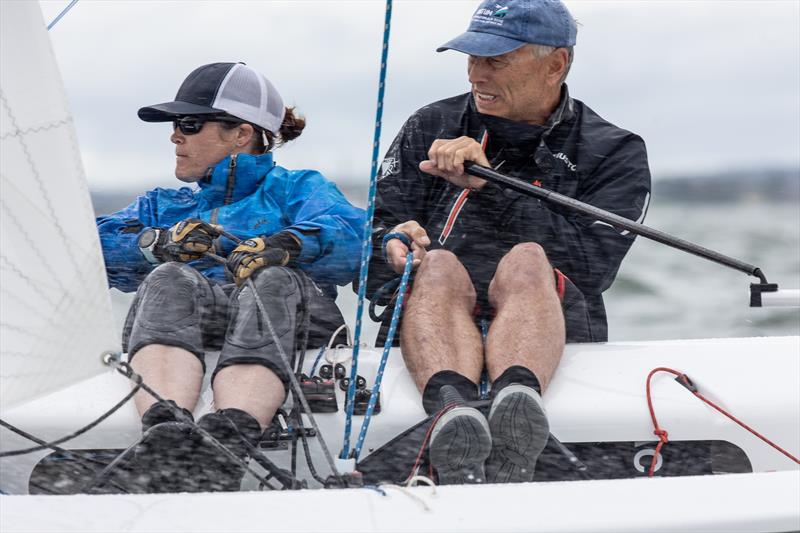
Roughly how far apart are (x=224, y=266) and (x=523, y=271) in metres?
0.60

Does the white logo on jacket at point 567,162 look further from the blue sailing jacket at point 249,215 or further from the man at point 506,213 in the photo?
the blue sailing jacket at point 249,215

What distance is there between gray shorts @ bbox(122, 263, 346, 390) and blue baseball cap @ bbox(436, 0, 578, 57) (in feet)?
2.08

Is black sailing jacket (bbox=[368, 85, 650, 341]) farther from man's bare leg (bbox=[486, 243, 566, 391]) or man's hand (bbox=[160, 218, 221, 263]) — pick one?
man's hand (bbox=[160, 218, 221, 263])

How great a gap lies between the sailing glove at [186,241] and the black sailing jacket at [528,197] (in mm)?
363

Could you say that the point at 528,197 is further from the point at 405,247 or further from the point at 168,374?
the point at 168,374

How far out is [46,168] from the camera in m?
1.30

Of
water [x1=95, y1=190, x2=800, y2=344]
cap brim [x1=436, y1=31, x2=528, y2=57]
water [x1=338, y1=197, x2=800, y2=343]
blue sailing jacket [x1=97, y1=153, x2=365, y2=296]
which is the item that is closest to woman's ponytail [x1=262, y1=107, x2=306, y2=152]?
blue sailing jacket [x1=97, y1=153, x2=365, y2=296]

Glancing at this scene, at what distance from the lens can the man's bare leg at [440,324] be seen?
5.73ft

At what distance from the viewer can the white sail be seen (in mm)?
1282

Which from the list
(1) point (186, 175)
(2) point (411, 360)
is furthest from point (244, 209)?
(2) point (411, 360)

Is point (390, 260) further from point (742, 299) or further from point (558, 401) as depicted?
point (742, 299)

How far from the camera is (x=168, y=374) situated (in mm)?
1667

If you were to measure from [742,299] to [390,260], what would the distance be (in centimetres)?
600

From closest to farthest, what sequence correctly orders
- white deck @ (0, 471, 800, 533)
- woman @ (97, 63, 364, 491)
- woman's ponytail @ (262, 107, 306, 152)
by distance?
white deck @ (0, 471, 800, 533) < woman @ (97, 63, 364, 491) < woman's ponytail @ (262, 107, 306, 152)
